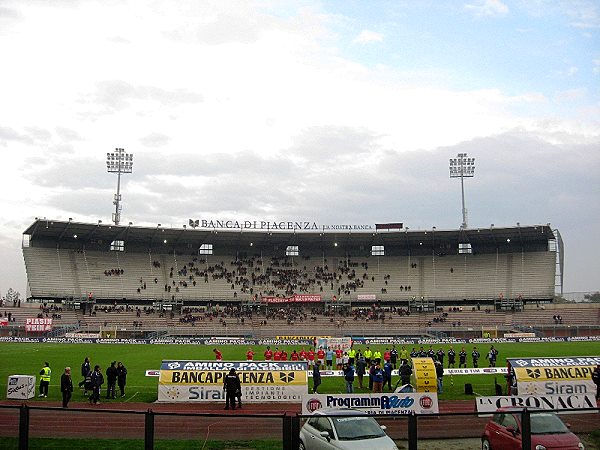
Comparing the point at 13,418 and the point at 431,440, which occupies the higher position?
the point at 13,418

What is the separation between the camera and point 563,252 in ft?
287

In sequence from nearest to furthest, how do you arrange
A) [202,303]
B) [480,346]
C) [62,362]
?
[62,362] < [480,346] < [202,303]

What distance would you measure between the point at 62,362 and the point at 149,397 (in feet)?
56.9

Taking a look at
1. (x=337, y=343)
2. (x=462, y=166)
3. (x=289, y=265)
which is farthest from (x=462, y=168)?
(x=337, y=343)

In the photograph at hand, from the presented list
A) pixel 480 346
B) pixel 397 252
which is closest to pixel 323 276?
pixel 397 252

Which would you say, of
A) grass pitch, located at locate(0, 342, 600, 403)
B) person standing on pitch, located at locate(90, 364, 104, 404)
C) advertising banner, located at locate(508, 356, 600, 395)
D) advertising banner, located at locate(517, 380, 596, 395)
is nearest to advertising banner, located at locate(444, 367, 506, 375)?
grass pitch, located at locate(0, 342, 600, 403)

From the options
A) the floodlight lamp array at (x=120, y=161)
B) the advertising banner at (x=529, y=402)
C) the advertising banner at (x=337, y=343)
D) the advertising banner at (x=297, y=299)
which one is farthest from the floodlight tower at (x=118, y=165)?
the advertising banner at (x=529, y=402)

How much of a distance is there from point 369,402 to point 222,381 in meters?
8.08

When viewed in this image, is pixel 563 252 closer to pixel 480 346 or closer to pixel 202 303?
pixel 480 346

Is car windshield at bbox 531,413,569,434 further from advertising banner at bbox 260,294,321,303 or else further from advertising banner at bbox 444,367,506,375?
advertising banner at bbox 260,294,321,303

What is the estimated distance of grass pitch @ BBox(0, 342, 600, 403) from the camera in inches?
1059

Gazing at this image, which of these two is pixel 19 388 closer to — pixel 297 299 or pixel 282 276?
pixel 297 299

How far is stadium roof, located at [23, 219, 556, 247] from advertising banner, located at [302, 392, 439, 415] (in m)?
66.8

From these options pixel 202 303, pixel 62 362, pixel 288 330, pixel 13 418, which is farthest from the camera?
pixel 202 303
